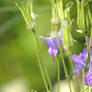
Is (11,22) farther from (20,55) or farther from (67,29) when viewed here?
(67,29)

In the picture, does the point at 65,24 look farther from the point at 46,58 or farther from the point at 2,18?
the point at 2,18

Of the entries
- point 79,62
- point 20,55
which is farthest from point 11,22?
point 79,62

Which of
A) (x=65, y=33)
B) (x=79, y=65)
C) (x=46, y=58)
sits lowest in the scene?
(x=46, y=58)

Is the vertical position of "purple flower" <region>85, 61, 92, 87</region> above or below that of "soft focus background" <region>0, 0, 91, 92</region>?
above

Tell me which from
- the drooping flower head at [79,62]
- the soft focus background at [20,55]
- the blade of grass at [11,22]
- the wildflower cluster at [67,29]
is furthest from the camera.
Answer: the soft focus background at [20,55]

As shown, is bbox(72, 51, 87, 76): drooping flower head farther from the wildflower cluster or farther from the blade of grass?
the blade of grass

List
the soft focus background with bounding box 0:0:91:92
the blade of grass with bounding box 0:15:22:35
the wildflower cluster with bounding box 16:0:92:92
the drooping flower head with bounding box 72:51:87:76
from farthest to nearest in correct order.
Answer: the soft focus background with bounding box 0:0:91:92, the blade of grass with bounding box 0:15:22:35, the drooping flower head with bounding box 72:51:87:76, the wildflower cluster with bounding box 16:0:92:92

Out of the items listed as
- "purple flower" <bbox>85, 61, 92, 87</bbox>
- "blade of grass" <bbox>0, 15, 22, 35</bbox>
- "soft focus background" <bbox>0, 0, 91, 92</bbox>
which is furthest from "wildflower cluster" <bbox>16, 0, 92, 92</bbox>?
"soft focus background" <bbox>0, 0, 91, 92</bbox>

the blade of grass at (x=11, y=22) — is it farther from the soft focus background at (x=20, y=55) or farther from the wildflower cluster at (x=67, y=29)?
the wildflower cluster at (x=67, y=29)

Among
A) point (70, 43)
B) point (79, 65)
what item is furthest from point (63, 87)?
point (70, 43)

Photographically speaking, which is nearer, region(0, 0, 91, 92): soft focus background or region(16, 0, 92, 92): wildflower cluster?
region(16, 0, 92, 92): wildflower cluster

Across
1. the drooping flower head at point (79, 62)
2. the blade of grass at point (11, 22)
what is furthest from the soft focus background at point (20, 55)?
the drooping flower head at point (79, 62)
